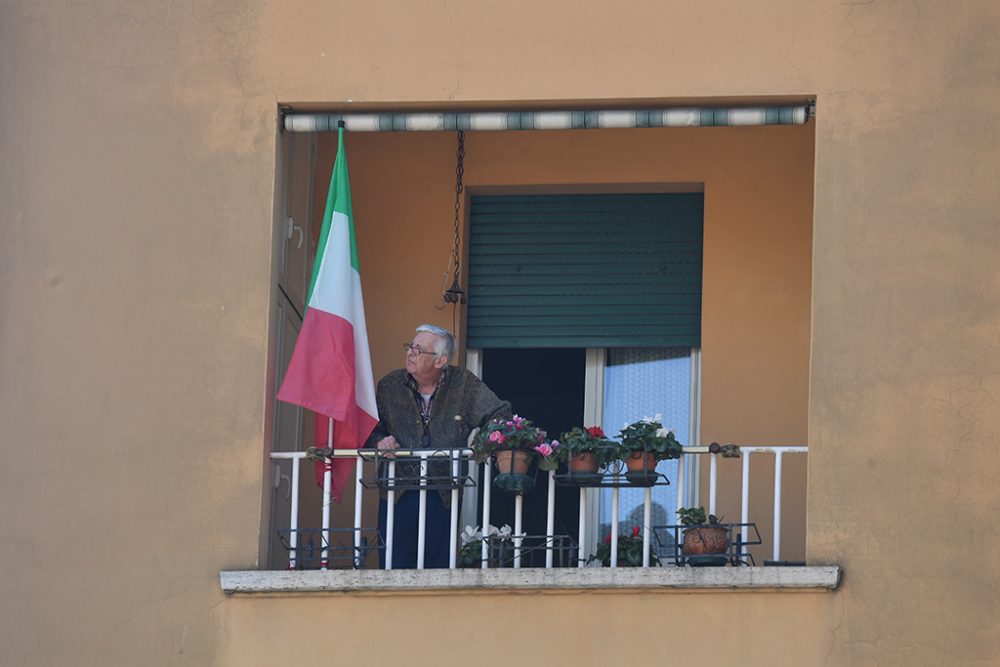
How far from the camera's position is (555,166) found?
13.2m

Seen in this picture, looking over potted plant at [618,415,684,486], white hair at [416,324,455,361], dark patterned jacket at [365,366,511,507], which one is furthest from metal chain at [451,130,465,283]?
potted plant at [618,415,684,486]

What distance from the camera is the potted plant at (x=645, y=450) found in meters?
10.9

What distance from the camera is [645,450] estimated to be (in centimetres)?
1088

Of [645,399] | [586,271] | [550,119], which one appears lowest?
[645,399]

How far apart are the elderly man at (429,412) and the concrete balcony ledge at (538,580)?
0.76 m

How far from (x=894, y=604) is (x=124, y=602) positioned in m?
3.55

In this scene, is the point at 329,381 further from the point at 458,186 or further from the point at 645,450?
the point at 458,186

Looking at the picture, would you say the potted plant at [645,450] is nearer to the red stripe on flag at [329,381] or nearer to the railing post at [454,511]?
the railing post at [454,511]

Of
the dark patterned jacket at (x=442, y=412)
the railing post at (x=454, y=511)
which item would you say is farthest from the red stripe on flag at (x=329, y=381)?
the railing post at (x=454, y=511)

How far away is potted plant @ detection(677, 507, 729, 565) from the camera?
35.4ft

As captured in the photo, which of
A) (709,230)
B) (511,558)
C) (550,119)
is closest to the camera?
(511,558)

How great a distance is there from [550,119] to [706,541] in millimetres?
2185

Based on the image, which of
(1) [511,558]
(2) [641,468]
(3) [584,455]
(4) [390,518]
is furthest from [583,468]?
(4) [390,518]

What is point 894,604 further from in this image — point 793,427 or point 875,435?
point 793,427
